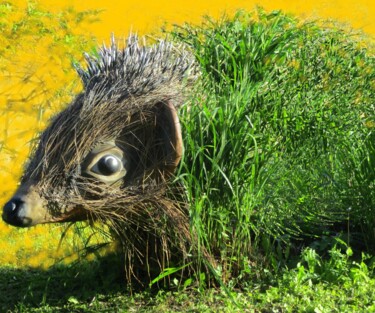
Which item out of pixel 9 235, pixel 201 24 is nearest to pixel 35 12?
pixel 9 235

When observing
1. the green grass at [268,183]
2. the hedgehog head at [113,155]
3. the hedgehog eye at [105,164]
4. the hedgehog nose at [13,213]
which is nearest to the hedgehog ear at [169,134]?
the hedgehog head at [113,155]

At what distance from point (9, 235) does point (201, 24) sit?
342 cm

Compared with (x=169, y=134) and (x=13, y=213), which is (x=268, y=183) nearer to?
(x=169, y=134)

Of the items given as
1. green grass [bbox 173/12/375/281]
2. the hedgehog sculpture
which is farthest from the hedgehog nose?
green grass [bbox 173/12/375/281]

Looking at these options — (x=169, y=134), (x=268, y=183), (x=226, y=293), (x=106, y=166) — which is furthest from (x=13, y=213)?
(x=268, y=183)

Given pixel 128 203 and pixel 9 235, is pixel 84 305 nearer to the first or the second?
pixel 128 203

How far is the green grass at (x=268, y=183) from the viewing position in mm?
4988

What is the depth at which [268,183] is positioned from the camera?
5203mm

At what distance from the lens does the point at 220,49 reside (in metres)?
5.77

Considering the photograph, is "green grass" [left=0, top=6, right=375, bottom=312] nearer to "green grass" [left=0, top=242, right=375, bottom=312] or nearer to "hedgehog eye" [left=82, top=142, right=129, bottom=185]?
"green grass" [left=0, top=242, right=375, bottom=312]

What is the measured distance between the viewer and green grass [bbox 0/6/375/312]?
16.4ft

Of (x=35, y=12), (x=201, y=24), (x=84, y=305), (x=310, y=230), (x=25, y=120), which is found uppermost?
(x=35, y=12)

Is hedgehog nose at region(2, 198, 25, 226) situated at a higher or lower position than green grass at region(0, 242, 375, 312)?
higher

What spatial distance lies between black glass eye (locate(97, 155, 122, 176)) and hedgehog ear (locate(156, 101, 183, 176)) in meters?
0.29
